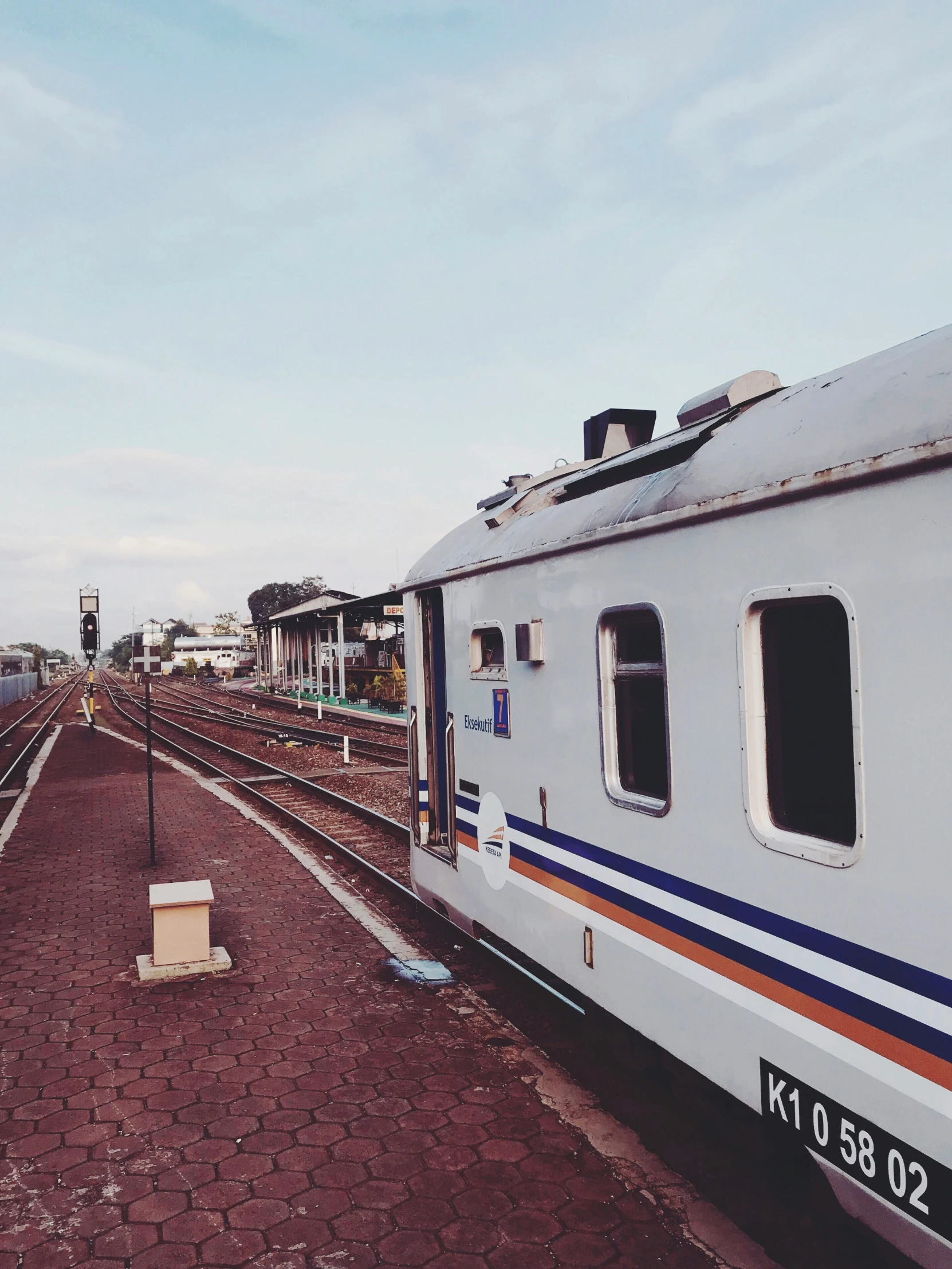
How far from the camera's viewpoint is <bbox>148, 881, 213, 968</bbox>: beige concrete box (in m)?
6.68

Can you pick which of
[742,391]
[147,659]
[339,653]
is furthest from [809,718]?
[339,653]

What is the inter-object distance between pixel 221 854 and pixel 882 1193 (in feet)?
30.5

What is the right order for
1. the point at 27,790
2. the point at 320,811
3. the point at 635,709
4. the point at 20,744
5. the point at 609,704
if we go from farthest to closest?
the point at 20,744
the point at 27,790
the point at 320,811
the point at 609,704
the point at 635,709

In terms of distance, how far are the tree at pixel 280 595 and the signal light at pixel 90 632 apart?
10981 centimetres

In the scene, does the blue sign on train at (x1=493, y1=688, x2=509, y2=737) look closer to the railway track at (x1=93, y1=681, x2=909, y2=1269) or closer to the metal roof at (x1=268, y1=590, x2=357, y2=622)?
the railway track at (x1=93, y1=681, x2=909, y2=1269)

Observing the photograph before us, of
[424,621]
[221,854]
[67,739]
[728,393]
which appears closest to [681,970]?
[728,393]

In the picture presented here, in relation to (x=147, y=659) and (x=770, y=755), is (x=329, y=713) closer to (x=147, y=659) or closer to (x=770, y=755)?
(x=147, y=659)

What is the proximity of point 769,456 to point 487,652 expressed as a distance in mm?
2903

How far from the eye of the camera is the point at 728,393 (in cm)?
438

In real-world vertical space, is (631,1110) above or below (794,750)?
below

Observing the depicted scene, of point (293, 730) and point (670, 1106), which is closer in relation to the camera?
point (670, 1106)

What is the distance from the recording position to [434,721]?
23.7 feet

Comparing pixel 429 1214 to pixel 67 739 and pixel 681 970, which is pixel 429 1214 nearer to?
pixel 681 970

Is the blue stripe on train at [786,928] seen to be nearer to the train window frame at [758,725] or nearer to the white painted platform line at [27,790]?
the train window frame at [758,725]
